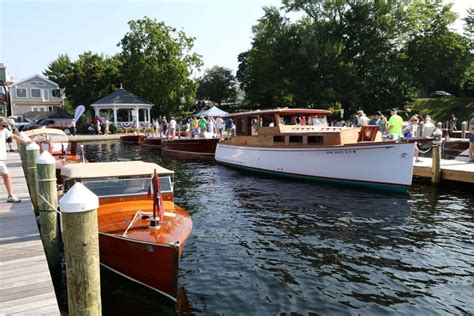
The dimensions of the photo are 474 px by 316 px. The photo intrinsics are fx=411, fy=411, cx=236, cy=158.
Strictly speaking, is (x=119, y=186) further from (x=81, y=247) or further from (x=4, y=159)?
(x=81, y=247)

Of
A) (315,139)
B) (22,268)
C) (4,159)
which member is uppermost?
(315,139)

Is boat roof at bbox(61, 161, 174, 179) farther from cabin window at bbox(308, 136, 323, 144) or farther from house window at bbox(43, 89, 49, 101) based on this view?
house window at bbox(43, 89, 49, 101)

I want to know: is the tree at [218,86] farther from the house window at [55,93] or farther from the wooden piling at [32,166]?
the wooden piling at [32,166]

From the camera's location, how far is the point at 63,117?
45.8 meters

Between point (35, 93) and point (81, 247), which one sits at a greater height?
point (35, 93)

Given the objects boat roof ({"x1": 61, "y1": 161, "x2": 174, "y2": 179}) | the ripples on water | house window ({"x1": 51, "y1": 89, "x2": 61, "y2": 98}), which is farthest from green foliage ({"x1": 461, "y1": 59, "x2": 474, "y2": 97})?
house window ({"x1": 51, "y1": 89, "x2": 61, "y2": 98})

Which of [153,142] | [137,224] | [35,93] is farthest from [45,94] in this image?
[137,224]

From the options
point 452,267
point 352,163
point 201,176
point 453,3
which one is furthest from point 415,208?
point 453,3

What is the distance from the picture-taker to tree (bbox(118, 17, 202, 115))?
48312 millimetres

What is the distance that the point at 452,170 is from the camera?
14.9 meters

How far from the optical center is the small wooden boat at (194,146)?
2595 centimetres

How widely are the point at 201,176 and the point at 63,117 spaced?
108 ft

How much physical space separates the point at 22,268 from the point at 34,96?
62668mm

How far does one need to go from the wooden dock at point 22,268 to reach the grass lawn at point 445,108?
45903 millimetres
